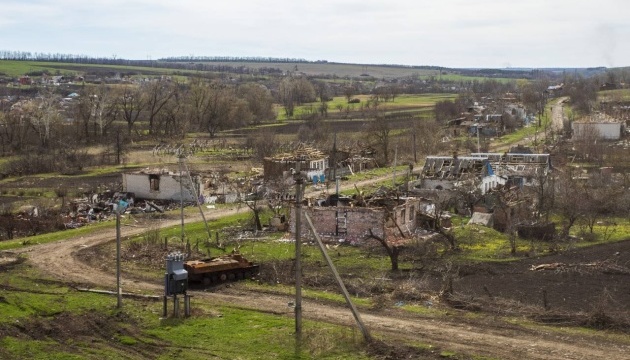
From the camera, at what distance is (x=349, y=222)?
30.1 metres

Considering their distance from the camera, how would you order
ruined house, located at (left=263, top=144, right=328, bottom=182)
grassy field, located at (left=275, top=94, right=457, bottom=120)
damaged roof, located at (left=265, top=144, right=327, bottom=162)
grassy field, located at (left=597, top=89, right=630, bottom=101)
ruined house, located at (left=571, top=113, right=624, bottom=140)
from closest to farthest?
ruined house, located at (left=263, top=144, right=328, bottom=182) → damaged roof, located at (left=265, top=144, right=327, bottom=162) → ruined house, located at (left=571, top=113, right=624, bottom=140) → grassy field, located at (left=597, top=89, right=630, bottom=101) → grassy field, located at (left=275, top=94, right=457, bottom=120)

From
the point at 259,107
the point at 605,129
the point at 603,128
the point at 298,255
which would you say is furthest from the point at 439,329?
the point at 259,107

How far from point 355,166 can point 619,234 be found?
24808 mm

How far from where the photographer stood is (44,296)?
20.6 metres

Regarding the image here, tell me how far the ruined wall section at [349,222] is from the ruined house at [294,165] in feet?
42.7

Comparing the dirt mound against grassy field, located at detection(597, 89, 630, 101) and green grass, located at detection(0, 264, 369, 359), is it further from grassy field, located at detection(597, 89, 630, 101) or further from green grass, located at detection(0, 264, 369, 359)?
grassy field, located at detection(597, 89, 630, 101)

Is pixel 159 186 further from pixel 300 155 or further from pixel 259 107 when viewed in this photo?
pixel 259 107

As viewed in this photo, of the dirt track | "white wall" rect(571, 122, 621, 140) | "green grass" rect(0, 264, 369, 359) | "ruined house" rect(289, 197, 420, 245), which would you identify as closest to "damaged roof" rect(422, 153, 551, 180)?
"ruined house" rect(289, 197, 420, 245)

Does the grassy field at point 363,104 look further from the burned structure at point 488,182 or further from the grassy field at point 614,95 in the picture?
the burned structure at point 488,182

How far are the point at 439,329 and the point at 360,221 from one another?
12.7 meters

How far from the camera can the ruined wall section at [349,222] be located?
2967cm

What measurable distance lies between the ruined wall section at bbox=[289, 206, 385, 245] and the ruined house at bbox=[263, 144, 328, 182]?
42.7 feet

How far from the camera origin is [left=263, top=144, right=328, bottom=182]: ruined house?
45.8 m

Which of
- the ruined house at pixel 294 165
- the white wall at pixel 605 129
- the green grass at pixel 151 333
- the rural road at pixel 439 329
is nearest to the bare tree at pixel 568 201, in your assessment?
the ruined house at pixel 294 165
